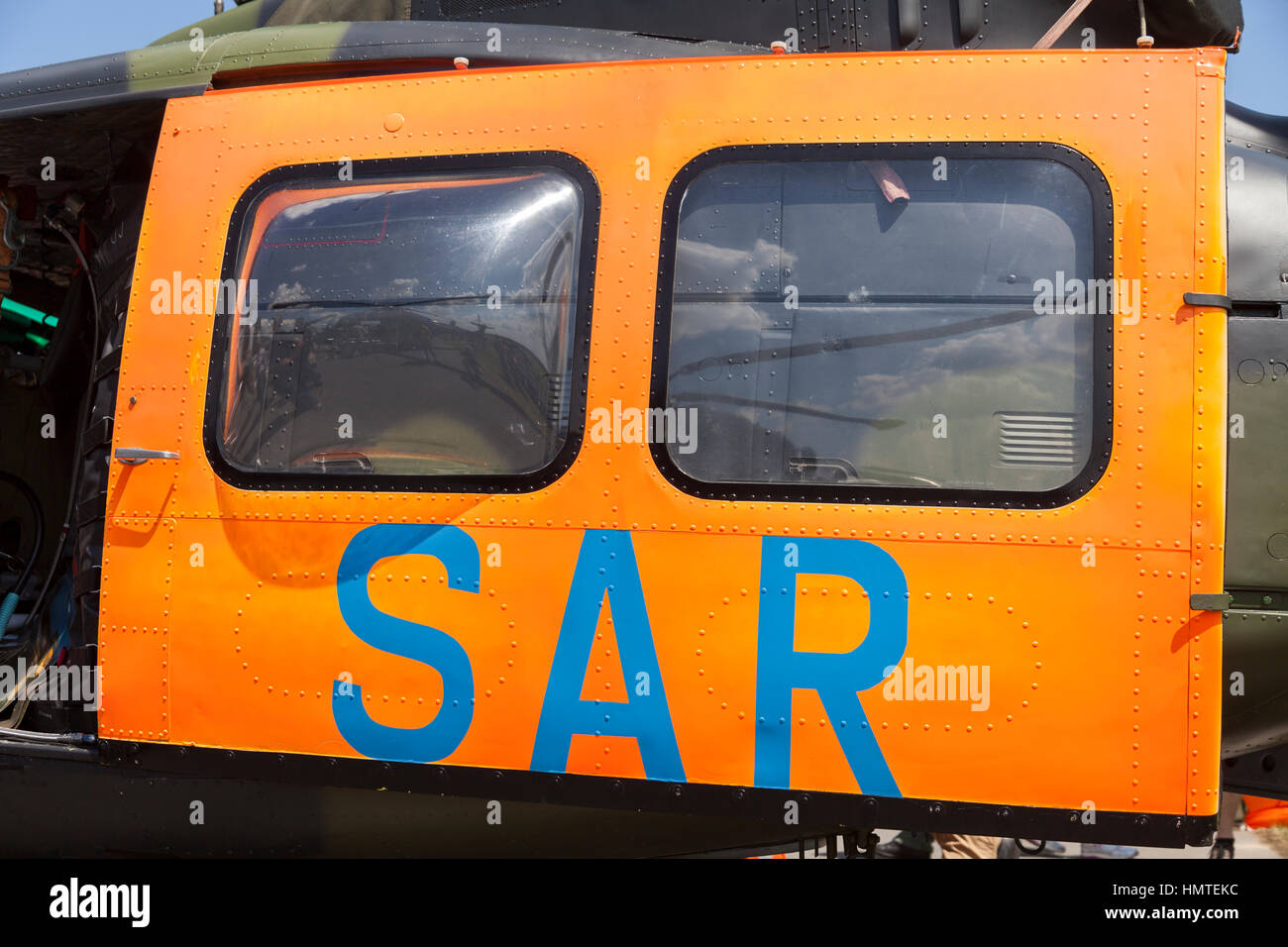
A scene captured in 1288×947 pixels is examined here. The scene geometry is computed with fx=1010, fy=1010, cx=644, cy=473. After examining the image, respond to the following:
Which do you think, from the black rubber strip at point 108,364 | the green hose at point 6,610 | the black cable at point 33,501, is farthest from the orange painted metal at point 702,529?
the black cable at point 33,501

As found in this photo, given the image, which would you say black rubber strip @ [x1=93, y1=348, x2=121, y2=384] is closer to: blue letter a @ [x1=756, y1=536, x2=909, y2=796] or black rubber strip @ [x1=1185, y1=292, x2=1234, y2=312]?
blue letter a @ [x1=756, y1=536, x2=909, y2=796]

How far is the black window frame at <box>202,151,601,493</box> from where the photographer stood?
3.26 meters

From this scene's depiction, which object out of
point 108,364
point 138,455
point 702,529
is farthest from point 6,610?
point 702,529

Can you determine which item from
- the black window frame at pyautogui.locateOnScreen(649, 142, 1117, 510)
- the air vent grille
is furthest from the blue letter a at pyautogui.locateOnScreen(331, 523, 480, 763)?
the air vent grille

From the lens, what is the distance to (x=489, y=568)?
3.24 meters

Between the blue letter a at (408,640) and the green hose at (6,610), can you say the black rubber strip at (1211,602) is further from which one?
the green hose at (6,610)

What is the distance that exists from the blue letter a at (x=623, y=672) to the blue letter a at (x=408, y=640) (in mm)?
296

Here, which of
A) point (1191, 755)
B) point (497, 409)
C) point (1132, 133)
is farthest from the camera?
point (497, 409)

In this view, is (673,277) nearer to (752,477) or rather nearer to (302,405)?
(752,477)

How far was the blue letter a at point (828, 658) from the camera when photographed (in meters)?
3.00

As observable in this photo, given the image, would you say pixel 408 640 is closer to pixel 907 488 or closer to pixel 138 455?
pixel 138 455

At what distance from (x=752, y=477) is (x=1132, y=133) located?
62.1 inches

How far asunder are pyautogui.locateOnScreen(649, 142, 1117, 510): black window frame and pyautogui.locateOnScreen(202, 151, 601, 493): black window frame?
0.80 ft
